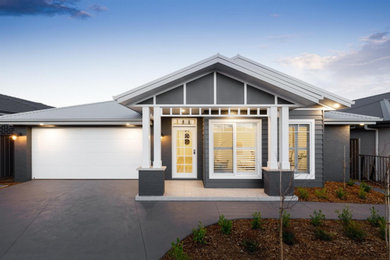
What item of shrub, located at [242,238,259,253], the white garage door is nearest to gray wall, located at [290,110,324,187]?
shrub, located at [242,238,259,253]

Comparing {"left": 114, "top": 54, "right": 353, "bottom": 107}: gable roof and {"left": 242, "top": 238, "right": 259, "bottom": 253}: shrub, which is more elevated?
{"left": 114, "top": 54, "right": 353, "bottom": 107}: gable roof

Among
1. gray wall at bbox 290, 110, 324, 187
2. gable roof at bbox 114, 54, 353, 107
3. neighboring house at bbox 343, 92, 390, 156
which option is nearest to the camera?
gable roof at bbox 114, 54, 353, 107

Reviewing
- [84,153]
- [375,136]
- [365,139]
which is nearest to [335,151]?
[365,139]

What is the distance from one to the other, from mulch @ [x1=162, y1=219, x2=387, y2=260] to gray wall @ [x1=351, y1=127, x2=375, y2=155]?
6.93 metres

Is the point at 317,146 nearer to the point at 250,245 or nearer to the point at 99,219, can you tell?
the point at 250,245

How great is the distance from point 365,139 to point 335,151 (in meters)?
2.77

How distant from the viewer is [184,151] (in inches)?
323

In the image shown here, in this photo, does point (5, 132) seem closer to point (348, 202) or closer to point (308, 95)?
point (308, 95)

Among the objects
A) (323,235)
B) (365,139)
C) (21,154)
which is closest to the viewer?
(323,235)

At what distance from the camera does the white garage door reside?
8258 millimetres

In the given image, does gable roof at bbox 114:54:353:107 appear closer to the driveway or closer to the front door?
the front door

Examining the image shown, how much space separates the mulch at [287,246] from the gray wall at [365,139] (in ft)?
22.7

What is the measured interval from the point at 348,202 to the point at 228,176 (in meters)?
3.53

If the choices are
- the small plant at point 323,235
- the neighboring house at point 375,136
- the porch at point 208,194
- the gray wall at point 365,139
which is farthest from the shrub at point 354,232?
the gray wall at point 365,139
